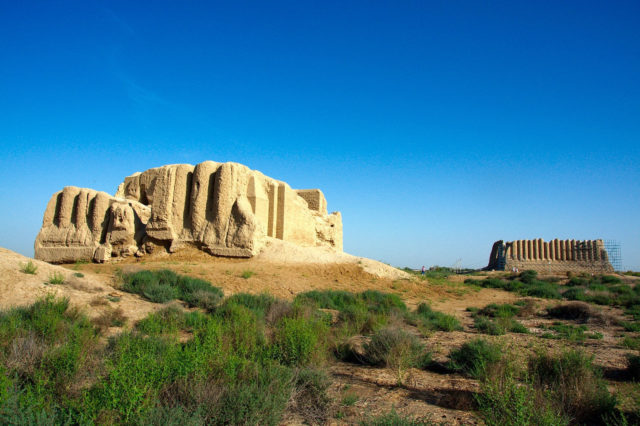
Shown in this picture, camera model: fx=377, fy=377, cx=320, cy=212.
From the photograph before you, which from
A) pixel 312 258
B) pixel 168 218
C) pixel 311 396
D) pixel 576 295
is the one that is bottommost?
pixel 311 396

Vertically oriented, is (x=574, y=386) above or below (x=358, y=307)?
below

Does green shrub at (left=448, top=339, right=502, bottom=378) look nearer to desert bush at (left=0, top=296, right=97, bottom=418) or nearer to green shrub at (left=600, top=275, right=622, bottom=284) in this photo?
Result: desert bush at (left=0, top=296, right=97, bottom=418)

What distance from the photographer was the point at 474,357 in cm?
537

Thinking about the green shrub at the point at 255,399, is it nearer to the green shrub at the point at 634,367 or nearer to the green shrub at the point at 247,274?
the green shrub at the point at 634,367

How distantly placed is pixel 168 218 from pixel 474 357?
16078 mm

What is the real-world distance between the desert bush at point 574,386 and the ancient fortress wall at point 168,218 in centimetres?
1381

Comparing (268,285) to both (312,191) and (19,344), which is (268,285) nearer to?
(19,344)

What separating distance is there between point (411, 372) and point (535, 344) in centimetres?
278

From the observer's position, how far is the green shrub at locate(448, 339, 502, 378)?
507 cm

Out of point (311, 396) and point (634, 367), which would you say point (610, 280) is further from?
point (311, 396)

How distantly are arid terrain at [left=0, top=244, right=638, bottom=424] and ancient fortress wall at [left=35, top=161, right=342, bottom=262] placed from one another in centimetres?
87

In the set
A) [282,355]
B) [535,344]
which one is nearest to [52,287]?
[282,355]

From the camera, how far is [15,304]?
7.20 m

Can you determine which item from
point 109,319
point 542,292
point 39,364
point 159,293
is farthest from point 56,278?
point 542,292
